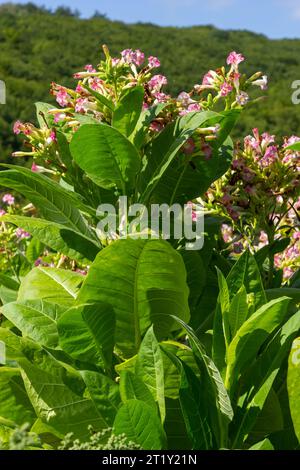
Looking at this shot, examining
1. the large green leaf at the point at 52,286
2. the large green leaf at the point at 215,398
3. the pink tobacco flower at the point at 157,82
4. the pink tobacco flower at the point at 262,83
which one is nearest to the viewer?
the large green leaf at the point at 215,398

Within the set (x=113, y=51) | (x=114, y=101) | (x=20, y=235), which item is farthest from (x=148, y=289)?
(x=113, y=51)

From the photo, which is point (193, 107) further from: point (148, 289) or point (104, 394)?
point (104, 394)

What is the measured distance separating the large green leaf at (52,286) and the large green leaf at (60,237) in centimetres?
8

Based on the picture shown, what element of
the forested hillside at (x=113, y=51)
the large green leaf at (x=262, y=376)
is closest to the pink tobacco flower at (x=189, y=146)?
the large green leaf at (x=262, y=376)

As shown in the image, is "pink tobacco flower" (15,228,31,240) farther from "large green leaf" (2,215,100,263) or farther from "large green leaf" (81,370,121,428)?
"large green leaf" (81,370,121,428)

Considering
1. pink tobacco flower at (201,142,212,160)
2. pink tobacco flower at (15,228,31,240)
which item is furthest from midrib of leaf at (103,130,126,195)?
pink tobacco flower at (15,228,31,240)

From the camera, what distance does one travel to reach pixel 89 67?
2.14 meters

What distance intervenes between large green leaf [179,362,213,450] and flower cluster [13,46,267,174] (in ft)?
2.13

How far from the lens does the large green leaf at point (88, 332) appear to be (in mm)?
1652

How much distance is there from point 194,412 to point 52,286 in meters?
0.61

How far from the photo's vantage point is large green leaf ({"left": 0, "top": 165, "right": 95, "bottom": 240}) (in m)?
1.81

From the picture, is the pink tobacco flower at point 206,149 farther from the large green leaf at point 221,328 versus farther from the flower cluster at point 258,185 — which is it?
the large green leaf at point 221,328

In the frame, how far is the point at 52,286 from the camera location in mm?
1983

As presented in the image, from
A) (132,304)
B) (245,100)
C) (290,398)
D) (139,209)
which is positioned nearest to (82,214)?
(139,209)
